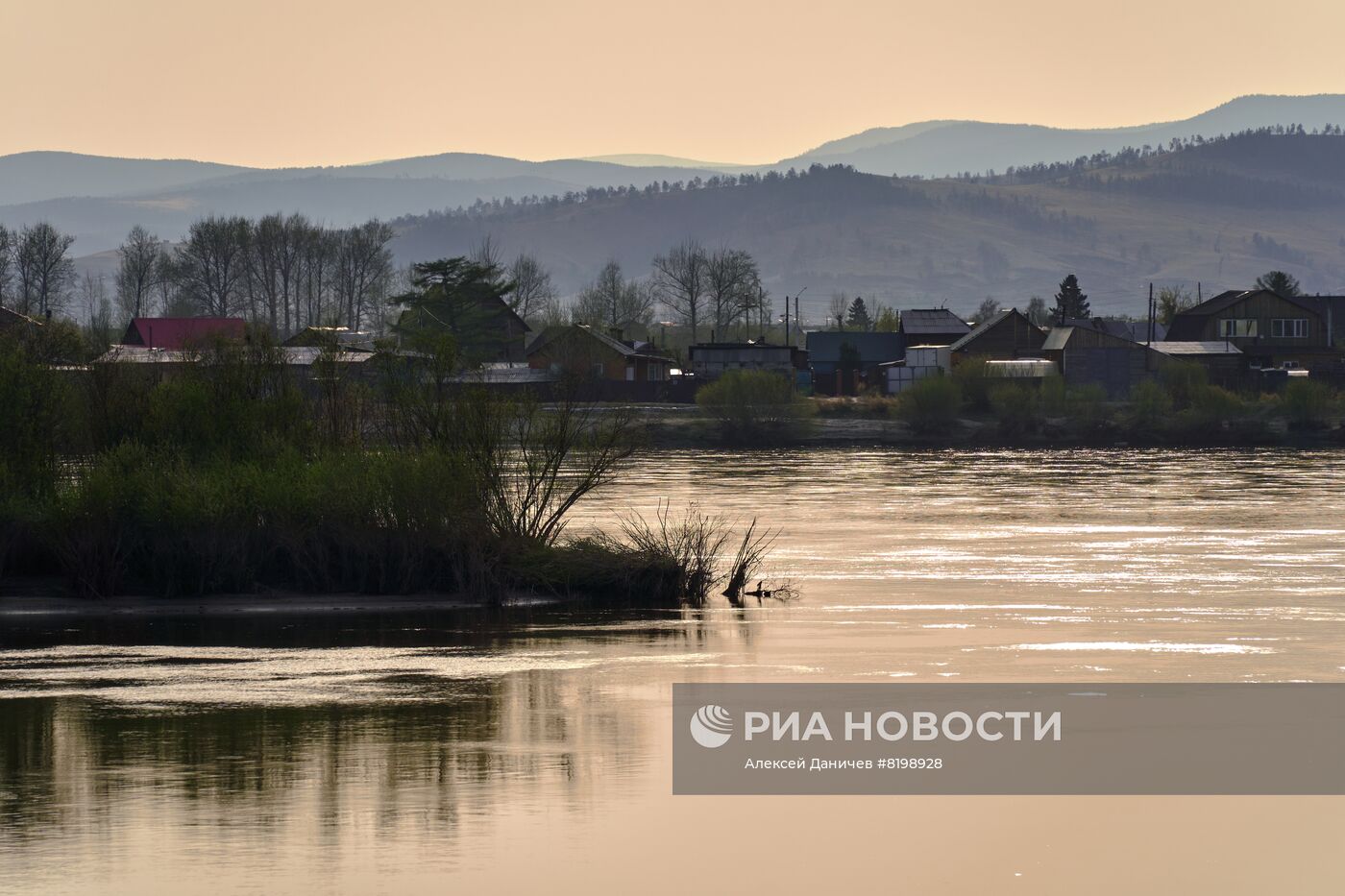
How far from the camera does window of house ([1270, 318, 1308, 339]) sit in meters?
106

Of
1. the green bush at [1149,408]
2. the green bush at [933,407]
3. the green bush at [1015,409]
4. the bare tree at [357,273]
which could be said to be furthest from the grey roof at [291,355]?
A: the bare tree at [357,273]

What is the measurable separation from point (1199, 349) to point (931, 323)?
2081cm

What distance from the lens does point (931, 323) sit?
117 m

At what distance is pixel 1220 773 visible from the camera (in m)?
17.8

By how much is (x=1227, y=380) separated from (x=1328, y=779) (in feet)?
260

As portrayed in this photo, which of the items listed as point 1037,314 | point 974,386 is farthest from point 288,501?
point 1037,314

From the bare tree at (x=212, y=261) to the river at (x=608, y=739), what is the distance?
11590 centimetres

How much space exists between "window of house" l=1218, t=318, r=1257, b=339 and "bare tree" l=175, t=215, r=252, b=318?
7859 cm

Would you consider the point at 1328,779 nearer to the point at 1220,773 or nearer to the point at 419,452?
the point at 1220,773

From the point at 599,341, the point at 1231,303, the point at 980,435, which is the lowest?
the point at 980,435

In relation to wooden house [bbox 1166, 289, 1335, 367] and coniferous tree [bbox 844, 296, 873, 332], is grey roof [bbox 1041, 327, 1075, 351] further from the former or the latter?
coniferous tree [bbox 844, 296, 873, 332]

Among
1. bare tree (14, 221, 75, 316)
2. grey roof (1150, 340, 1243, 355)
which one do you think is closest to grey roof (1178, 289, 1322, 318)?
grey roof (1150, 340, 1243, 355)

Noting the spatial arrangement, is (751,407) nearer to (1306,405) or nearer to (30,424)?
(1306,405)

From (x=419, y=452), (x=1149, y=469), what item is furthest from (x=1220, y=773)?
(x=1149, y=469)
